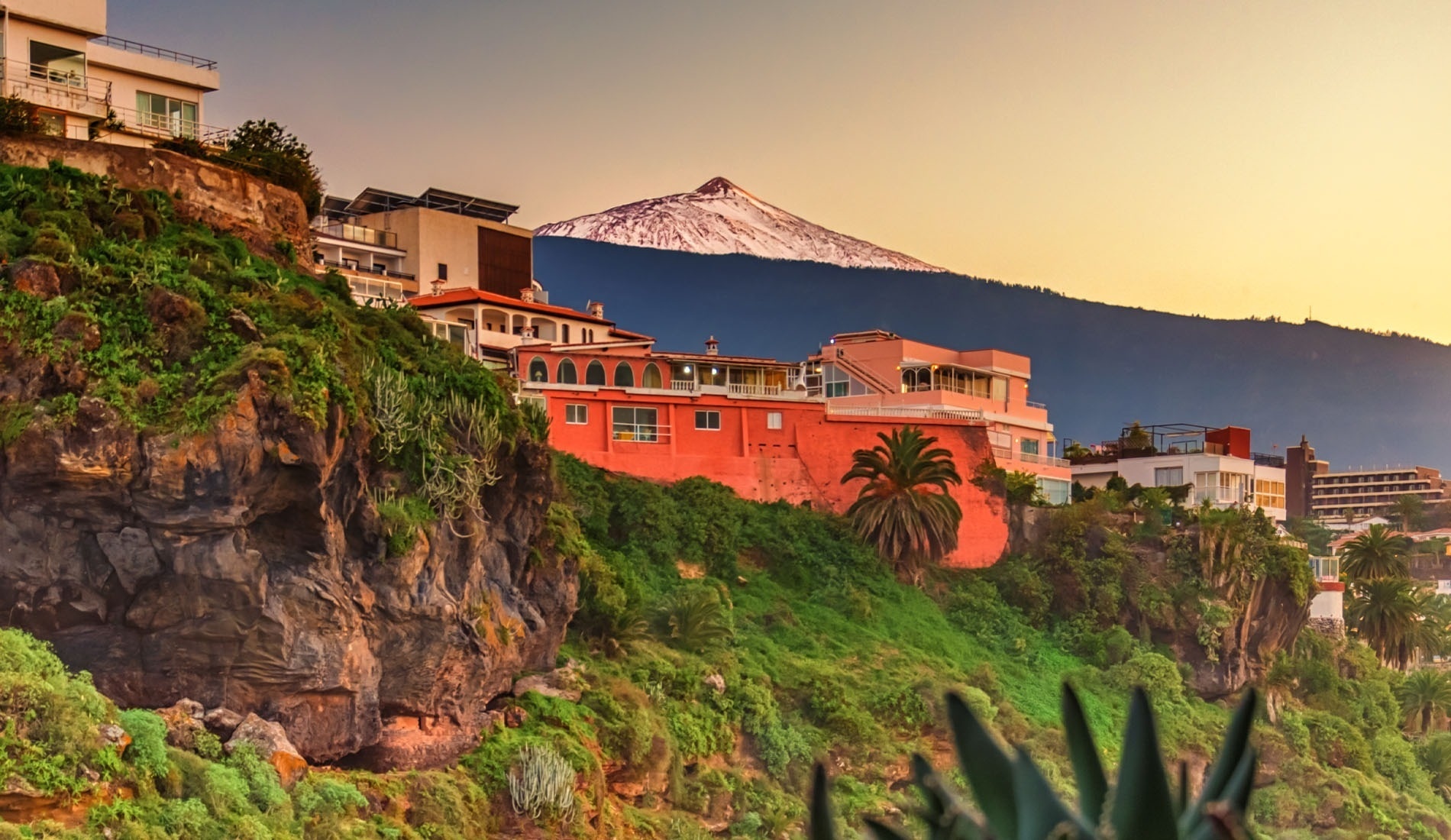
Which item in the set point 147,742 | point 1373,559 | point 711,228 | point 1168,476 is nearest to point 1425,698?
point 1373,559

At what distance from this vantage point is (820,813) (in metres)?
2.30

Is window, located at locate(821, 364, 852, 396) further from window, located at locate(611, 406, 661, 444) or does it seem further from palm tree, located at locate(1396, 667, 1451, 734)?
palm tree, located at locate(1396, 667, 1451, 734)

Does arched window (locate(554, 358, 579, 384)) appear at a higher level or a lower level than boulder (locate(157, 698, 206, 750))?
higher

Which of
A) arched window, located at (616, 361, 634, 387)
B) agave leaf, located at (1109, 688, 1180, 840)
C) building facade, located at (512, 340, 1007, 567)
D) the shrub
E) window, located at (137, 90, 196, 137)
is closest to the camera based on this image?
agave leaf, located at (1109, 688, 1180, 840)

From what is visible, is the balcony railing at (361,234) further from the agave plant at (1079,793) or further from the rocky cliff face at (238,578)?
the agave plant at (1079,793)

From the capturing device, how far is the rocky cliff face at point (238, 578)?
21.6m

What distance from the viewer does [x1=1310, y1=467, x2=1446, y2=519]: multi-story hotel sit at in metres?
119

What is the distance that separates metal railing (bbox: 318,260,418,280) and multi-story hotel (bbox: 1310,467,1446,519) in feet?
267

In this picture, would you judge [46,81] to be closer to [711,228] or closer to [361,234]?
[361,234]

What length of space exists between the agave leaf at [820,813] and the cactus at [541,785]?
23228 mm

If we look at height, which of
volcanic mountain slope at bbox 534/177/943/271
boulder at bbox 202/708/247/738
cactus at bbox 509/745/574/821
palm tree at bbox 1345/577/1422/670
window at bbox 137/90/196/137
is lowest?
palm tree at bbox 1345/577/1422/670

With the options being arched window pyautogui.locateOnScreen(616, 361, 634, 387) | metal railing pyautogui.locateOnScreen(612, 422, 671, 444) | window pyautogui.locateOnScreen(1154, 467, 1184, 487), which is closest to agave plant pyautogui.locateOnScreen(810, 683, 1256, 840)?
metal railing pyautogui.locateOnScreen(612, 422, 671, 444)

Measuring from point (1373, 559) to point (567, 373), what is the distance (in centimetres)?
3320

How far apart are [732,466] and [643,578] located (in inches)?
269
